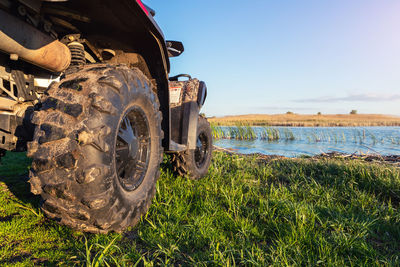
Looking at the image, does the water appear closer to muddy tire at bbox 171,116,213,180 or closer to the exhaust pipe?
muddy tire at bbox 171,116,213,180

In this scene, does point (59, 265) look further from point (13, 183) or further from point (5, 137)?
point (13, 183)

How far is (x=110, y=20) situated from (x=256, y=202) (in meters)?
2.23

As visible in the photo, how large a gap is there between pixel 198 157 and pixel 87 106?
2.78 meters

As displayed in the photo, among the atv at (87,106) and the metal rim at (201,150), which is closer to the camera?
the atv at (87,106)

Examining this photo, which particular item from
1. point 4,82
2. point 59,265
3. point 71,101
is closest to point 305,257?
point 59,265

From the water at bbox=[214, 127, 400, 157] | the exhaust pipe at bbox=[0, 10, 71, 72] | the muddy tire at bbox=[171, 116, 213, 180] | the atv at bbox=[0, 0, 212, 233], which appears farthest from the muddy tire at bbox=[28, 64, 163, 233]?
the water at bbox=[214, 127, 400, 157]

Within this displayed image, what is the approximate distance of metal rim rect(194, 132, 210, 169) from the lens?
3.93m

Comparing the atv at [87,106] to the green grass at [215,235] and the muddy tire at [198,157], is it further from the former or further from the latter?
the muddy tire at [198,157]

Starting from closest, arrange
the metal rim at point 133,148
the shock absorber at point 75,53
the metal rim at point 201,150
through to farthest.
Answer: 1. the metal rim at point 133,148
2. the shock absorber at point 75,53
3. the metal rim at point 201,150

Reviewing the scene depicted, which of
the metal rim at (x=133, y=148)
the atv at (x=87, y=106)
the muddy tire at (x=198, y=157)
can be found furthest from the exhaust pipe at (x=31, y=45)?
the muddy tire at (x=198, y=157)

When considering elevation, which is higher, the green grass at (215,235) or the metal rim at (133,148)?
the metal rim at (133,148)

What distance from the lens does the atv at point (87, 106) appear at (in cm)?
130

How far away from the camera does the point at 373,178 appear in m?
3.51

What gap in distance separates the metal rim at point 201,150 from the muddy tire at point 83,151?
2.30m
